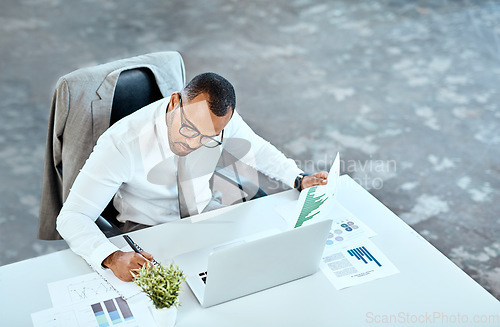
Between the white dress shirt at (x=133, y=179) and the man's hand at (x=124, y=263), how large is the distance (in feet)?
0.07

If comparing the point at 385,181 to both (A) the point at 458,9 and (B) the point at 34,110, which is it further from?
(A) the point at 458,9

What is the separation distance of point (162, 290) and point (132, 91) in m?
0.89

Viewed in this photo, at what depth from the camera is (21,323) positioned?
4.98ft

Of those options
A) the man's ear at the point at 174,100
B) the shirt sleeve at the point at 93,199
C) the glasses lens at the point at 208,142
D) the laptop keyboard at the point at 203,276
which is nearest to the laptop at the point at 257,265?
the laptop keyboard at the point at 203,276

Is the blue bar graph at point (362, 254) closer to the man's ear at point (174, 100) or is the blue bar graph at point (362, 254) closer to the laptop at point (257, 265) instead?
the laptop at point (257, 265)

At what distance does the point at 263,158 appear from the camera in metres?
2.24

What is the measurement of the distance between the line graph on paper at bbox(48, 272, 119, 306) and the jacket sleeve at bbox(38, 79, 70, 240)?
596 mm

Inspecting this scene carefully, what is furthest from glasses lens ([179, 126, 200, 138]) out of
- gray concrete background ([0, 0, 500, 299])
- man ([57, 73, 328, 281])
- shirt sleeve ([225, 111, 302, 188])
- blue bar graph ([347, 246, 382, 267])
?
gray concrete background ([0, 0, 500, 299])

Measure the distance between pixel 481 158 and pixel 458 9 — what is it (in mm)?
2409

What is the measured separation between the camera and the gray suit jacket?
198 centimetres

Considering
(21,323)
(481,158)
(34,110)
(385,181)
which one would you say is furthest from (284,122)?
(21,323)

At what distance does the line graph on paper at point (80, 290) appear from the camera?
1.59 meters

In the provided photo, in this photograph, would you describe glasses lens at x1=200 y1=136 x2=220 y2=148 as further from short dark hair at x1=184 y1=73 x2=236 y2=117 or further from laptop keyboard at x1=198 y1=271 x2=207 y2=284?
laptop keyboard at x1=198 y1=271 x2=207 y2=284

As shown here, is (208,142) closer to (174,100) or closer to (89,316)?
(174,100)
